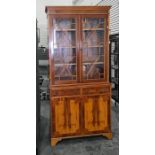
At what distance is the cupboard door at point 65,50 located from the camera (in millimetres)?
2828

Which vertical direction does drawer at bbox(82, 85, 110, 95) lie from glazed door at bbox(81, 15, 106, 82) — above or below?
below

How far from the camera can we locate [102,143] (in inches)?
114

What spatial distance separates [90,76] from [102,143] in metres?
0.95

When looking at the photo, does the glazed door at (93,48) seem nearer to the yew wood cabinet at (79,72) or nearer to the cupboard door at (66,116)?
the yew wood cabinet at (79,72)

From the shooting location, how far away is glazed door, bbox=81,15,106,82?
2902 mm

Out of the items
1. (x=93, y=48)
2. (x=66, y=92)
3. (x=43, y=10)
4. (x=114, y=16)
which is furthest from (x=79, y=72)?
(x=43, y=10)

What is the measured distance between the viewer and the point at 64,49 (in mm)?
2941

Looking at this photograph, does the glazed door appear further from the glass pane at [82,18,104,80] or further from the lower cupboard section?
the lower cupboard section

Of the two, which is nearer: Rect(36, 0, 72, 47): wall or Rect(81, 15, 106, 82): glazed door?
Rect(81, 15, 106, 82): glazed door

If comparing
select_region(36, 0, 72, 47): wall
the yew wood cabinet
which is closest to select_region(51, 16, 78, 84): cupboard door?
the yew wood cabinet

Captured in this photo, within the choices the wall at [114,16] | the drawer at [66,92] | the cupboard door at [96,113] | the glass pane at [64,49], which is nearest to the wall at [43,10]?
the wall at [114,16]

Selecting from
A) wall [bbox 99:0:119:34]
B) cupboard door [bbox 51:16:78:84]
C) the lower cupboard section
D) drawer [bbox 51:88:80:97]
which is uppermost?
wall [bbox 99:0:119:34]
